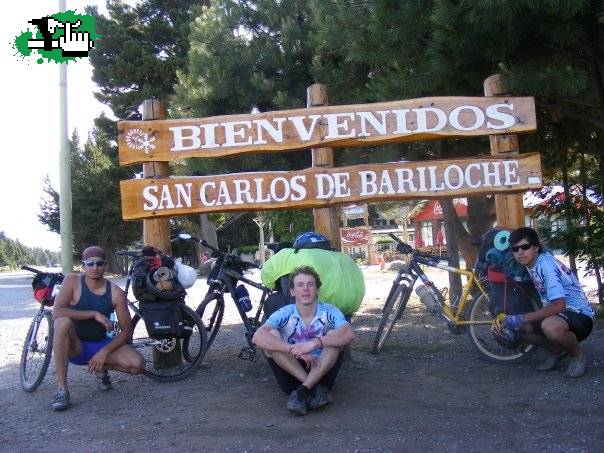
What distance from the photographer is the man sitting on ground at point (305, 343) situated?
4.09 metres

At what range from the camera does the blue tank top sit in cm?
489

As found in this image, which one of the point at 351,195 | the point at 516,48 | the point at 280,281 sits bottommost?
the point at 280,281

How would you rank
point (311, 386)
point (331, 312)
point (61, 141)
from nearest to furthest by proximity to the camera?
point (311, 386)
point (331, 312)
point (61, 141)

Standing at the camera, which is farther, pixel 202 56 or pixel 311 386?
pixel 202 56

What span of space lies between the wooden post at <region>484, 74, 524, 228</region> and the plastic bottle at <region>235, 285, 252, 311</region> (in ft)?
8.10

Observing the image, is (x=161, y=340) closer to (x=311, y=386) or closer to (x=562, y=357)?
(x=311, y=386)

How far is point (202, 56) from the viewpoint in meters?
8.05

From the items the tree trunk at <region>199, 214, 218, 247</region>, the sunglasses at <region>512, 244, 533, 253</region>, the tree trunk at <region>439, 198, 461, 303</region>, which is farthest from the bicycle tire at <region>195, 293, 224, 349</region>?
the tree trunk at <region>199, 214, 218, 247</region>

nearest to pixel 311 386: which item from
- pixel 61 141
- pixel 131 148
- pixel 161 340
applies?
pixel 161 340

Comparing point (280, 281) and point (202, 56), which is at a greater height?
point (202, 56)

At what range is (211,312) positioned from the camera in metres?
5.84

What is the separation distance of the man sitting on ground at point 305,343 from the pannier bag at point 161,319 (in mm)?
1180

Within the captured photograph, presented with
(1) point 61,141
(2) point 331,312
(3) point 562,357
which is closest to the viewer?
(2) point 331,312

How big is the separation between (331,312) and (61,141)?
466cm
